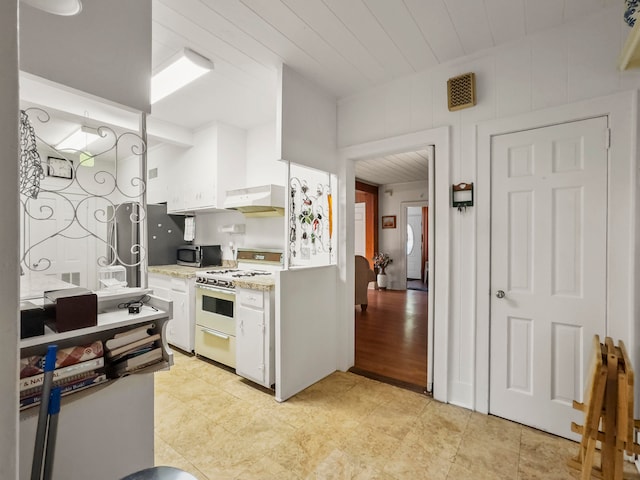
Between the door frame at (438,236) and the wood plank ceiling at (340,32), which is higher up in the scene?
the wood plank ceiling at (340,32)

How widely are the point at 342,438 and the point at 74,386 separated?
5.02ft

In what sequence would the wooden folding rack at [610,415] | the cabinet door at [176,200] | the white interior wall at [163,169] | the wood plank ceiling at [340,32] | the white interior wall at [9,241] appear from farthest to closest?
the white interior wall at [163,169] → the cabinet door at [176,200] → the wood plank ceiling at [340,32] → the wooden folding rack at [610,415] → the white interior wall at [9,241]

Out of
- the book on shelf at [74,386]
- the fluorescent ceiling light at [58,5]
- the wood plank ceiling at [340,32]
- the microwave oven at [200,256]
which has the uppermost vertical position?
the wood plank ceiling at [340,32]

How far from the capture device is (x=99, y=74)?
4.34 ft

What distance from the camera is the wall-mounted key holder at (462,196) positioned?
2252 millimetres

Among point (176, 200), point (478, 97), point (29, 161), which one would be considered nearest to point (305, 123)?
point (478, 97)

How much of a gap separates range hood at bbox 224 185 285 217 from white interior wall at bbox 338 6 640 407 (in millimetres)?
881

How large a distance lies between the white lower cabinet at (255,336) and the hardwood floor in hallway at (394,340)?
3.06 ft

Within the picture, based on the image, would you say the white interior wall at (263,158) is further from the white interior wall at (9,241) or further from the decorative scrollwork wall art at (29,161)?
the white interior wall at (9,241)

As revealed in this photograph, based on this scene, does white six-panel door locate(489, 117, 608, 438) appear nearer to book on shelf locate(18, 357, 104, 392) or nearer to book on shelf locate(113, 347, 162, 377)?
book on shelf locate(113, 347, 162, 377)

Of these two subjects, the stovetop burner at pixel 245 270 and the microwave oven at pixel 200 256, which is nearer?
the stovetop burner at pixel 245 270

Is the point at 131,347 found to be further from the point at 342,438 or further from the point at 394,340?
the point at 394,340

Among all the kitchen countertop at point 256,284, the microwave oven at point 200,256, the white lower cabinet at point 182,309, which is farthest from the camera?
the microwave oven at point 200,256

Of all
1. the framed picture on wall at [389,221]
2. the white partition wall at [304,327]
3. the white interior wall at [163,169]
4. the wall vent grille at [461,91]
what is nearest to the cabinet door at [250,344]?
the white partition wall at [304,327]
